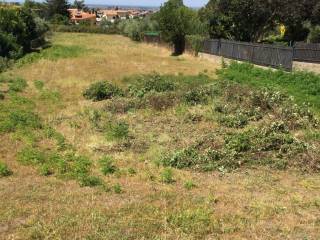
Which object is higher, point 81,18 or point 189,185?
point 81,18

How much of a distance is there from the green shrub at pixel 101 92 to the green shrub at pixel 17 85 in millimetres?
3443

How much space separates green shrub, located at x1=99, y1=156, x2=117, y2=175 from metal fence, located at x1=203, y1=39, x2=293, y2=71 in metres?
16.4

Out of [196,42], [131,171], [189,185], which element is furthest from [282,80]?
[196,42]

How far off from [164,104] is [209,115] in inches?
89.7

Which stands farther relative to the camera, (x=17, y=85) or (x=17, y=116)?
(x=17, y=85)

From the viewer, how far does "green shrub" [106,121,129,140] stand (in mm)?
13969

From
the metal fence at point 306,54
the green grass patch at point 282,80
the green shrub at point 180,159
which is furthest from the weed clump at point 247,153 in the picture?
the metal fence at point 306,54

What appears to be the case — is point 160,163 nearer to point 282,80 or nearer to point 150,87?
point 150,87

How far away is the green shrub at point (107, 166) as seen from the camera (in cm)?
1104

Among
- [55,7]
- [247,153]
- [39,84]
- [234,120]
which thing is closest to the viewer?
[247,153]

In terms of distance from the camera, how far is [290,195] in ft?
32.0

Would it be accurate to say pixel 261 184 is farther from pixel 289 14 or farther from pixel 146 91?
pixel 289 14

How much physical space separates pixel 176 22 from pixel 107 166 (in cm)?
3441

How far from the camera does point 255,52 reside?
29.9 m
